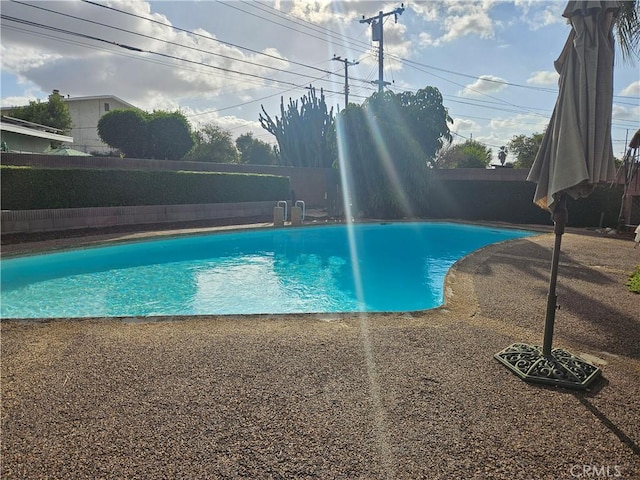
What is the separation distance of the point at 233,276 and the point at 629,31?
29.2ft

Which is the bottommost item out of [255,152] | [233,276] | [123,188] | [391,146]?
[233,276]

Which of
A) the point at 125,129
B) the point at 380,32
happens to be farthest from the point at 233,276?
the point at 380,32

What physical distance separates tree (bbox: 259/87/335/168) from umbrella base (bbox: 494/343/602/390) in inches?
977

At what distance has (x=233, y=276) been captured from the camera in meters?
8.65

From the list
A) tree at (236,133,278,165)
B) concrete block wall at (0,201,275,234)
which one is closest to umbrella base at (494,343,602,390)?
concrete block wall at (0,201,275,234)

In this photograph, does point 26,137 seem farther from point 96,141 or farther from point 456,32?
point 456,32

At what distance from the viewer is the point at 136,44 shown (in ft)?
41.8

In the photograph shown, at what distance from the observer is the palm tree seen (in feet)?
20.1

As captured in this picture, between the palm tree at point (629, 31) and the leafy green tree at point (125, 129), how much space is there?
19.0 meters

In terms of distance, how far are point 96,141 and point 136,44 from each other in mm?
25369

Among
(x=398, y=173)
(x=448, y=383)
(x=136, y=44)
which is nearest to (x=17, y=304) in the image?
(x=448, y=383)

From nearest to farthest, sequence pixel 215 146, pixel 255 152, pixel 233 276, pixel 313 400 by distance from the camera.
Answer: pixel 313 400 → pixel 233 276 → pixel 215 146 → pixel 255 152

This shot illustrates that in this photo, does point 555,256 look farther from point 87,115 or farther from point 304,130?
point 87,115

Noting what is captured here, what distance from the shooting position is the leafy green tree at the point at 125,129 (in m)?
18.6
